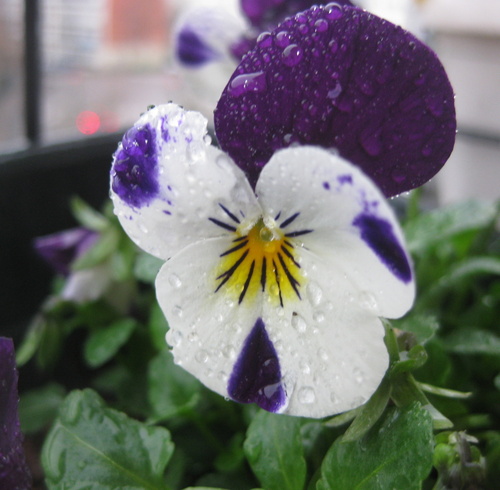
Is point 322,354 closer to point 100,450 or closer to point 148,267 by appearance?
point 100,450

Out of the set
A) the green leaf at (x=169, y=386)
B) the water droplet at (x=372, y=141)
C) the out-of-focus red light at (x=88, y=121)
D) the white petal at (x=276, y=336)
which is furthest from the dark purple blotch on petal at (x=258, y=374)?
the out-of-focus red light at (x=88, y=121)

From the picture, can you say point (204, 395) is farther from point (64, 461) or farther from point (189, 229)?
point (189, 229)

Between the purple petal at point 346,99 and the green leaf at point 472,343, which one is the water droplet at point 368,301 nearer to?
the purple petal at point 346,99

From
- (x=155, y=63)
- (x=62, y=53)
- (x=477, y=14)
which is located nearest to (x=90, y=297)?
(x=477, y=14)

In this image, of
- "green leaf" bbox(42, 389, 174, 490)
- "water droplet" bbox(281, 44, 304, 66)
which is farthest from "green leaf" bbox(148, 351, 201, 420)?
"water droplet" bbox(281, 44, 304, 66)

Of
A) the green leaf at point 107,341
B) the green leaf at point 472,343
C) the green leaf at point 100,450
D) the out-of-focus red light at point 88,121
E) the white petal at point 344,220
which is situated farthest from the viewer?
the out-of-focus red light at point 88,121

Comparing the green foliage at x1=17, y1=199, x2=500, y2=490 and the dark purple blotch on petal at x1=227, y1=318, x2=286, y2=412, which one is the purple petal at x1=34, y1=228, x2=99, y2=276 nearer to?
the green foliage at x1=17, y1=199, x2=500, y2=490

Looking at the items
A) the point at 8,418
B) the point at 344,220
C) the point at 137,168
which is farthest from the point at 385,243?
the point at 8,418
